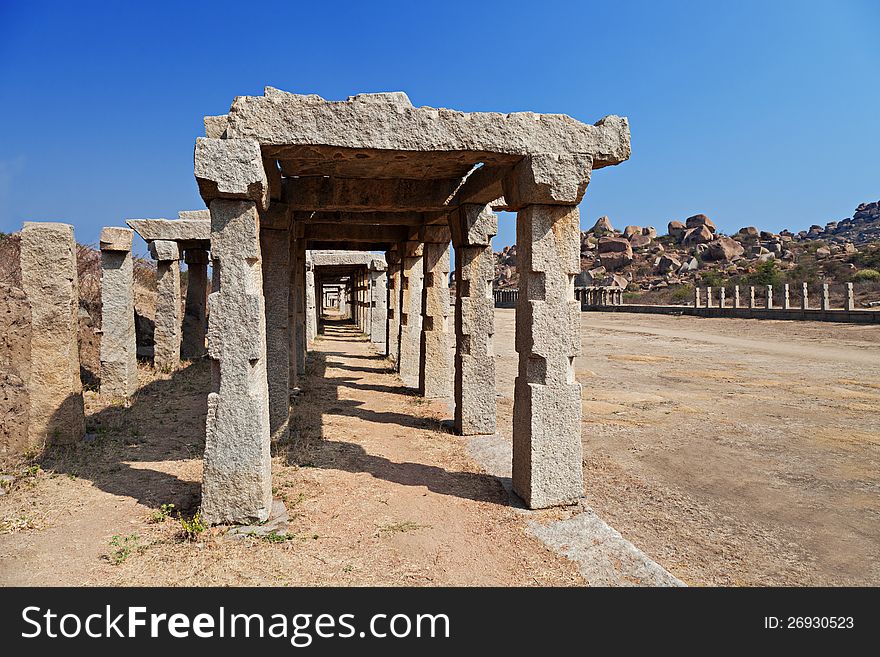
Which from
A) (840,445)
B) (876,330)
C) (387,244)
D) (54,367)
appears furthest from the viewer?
(876,330)

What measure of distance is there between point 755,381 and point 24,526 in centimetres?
Answer: 1362

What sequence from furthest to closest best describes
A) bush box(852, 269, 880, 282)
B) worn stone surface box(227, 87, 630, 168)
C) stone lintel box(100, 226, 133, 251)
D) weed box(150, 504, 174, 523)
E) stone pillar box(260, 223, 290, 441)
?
bush box(852, 269, 880, 282) < stone lintel box(100, 226, 133, 251) < stone pillar box(260, 223, 290, 441) < weed box(150, 504, 174, 523) < worn stone surface box(227, 87, 630, 168)

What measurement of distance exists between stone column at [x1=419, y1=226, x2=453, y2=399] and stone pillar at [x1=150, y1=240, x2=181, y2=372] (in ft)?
21.1

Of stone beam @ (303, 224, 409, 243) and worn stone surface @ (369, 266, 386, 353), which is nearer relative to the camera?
stone beam @ (303, 224, 409, 243)

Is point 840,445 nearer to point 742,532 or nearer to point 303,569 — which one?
point 742,532

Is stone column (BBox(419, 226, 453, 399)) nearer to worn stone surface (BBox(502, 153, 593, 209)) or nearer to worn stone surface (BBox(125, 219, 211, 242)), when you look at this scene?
worn stone surface (BBox(502, 153, 593, 209))

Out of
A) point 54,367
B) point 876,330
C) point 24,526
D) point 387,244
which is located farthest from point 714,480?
point 876,330

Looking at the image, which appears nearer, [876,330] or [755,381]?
[755,381]

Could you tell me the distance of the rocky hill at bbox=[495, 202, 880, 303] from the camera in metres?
44.2

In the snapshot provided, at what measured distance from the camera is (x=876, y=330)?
901 inches

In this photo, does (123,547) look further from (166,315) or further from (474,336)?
(166,315)

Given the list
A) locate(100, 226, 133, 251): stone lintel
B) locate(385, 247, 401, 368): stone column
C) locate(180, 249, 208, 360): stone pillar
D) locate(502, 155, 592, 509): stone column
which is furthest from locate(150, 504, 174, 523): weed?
locate(180, 249, 208, 360): stone pillar

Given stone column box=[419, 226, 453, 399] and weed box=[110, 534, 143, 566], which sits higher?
stone column box=[419, 226, 453, 399]

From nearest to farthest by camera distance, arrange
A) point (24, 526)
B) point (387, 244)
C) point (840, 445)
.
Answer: point (24, 526) < point (840, 445) < point (387, 244)
